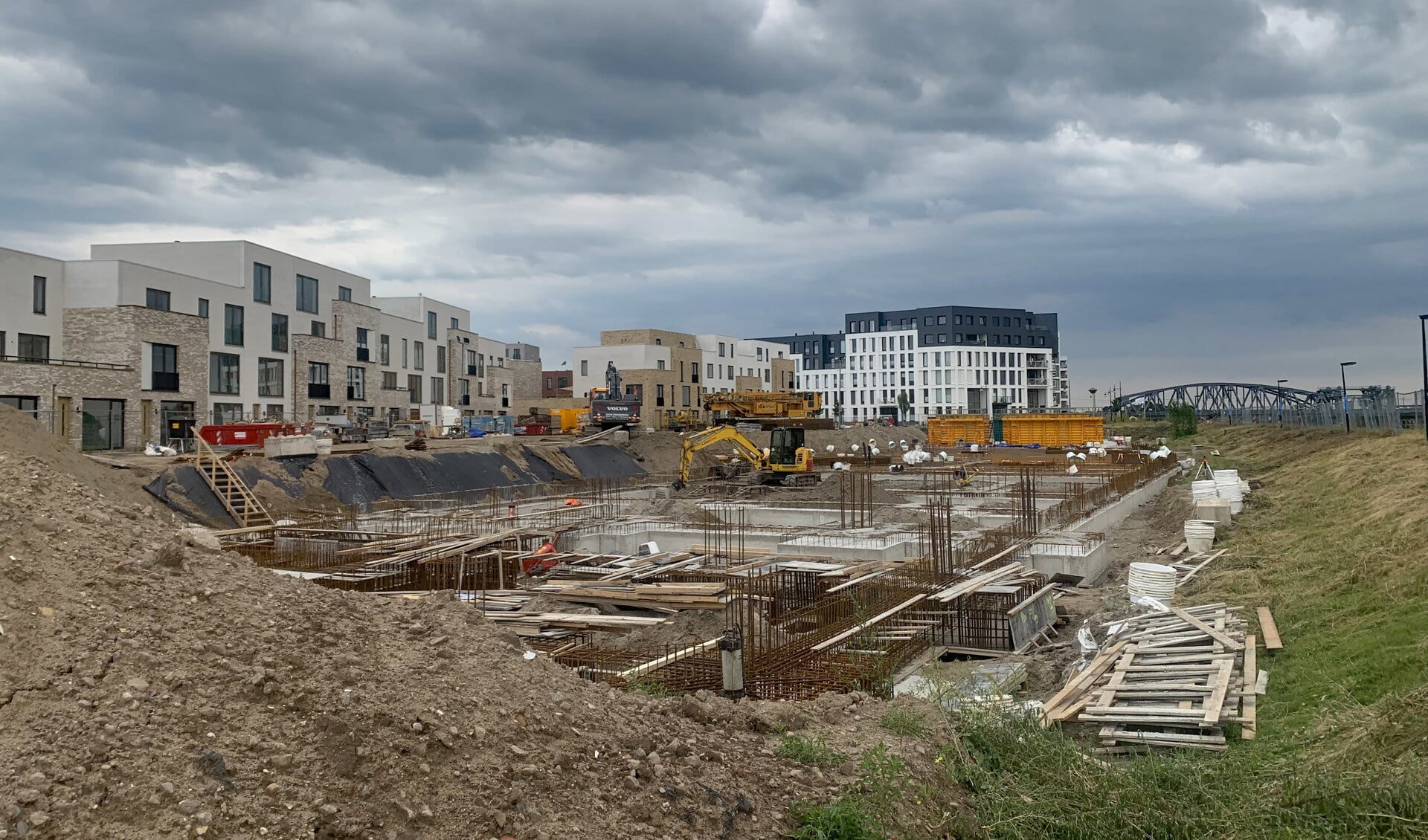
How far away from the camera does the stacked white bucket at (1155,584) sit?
46.2 feet

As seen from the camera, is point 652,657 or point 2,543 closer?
point 2,543

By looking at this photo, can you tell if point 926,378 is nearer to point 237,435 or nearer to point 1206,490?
point 1206,490

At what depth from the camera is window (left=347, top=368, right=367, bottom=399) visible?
4981 centimetres

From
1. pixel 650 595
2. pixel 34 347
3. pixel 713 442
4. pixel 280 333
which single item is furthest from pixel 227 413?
pixel 650 595

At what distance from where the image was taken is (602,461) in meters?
43.8

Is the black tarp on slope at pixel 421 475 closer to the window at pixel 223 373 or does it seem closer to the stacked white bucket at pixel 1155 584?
the window at pixel 223 373

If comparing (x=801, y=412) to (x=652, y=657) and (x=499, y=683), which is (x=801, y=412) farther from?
(x=499, y=683)

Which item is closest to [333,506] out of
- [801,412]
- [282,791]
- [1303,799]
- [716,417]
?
[716,417]

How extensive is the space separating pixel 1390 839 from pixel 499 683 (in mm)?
5643

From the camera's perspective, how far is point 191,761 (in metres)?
4.58

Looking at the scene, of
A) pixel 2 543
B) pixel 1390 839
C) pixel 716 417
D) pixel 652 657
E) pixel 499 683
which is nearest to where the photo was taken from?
pixel 1390 839

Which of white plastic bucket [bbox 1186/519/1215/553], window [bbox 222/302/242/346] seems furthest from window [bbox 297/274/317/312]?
white plastic bucket [bbox 1186/519/1215/553]

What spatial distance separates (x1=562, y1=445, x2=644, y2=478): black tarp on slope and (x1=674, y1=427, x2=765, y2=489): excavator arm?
728 centimetres

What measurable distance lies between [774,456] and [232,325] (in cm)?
2588
